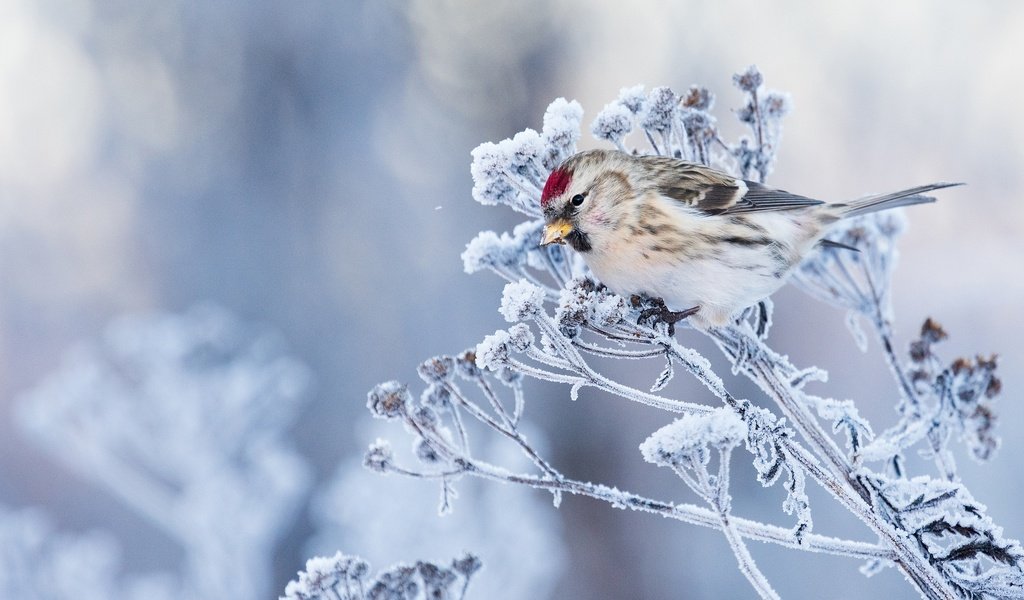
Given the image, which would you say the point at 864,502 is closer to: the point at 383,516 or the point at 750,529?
the point at 750,529

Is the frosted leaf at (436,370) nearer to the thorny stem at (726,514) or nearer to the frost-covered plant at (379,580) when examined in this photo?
the frost-covered plant at (379,580)

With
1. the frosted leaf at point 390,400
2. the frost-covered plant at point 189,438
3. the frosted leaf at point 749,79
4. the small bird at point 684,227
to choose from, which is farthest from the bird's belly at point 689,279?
the frost-covered plant at point 189,438

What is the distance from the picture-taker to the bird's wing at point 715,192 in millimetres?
1264

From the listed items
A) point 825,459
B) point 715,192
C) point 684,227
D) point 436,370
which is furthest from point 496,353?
point 715,192

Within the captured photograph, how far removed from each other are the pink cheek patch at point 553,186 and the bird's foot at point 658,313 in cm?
17

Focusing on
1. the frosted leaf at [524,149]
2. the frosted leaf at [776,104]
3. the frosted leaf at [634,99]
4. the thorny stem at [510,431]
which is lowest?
the thorny stem at [510,431]

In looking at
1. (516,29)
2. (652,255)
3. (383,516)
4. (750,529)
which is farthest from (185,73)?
(750,529)

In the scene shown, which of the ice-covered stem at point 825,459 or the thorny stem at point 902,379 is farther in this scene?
the thorny stem at point 902,379

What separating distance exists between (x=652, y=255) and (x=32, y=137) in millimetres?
5064

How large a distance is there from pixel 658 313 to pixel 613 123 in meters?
0.25

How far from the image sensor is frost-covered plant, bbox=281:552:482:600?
0.91 meters

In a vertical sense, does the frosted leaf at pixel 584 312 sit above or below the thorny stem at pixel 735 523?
above

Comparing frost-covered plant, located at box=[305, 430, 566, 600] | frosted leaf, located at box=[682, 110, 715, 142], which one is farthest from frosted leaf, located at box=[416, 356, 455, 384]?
frost-covered plant, located at box=[305, 430, 566, 600]

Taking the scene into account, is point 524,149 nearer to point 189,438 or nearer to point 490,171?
point 490,171
